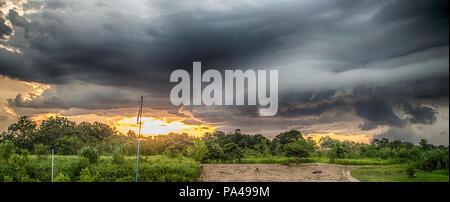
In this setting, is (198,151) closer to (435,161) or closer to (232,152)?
(232,152)

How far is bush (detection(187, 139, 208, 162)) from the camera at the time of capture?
2320 cm

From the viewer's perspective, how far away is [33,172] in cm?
1526

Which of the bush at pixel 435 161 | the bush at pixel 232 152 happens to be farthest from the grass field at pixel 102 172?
the bush at pixel 435 161

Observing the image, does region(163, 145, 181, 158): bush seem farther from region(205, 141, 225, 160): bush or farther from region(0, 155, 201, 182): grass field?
region(0, 155, 201, 182): grass field

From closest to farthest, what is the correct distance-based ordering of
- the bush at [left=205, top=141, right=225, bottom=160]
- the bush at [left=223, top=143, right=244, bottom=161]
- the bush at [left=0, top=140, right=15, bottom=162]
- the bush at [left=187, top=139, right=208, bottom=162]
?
the bush at [left=0, top=140, right=15, bottom=162] < the bush at [left=187, top=139, right=208, bottom=162] < the bush at [left=205, top=141, right=225, bottom=160] < the bush at [left=223, top=143, right=244, bottom=161]

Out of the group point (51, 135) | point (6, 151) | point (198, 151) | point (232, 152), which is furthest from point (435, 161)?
point (51, 135)

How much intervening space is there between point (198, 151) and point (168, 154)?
2765 mm

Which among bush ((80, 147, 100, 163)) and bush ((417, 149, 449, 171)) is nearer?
bush ((80, 147, 100, 163))

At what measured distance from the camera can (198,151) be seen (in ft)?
76.7

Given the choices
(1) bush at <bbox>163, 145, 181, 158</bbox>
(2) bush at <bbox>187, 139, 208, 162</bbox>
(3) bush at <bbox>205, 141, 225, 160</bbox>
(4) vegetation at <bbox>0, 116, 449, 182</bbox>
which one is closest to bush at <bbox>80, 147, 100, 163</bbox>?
(4) vegetation at <bbox>0, 116, 449, 182</bbox>

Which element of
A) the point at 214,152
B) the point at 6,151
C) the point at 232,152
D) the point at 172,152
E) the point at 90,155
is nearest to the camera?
the point at 6,151
